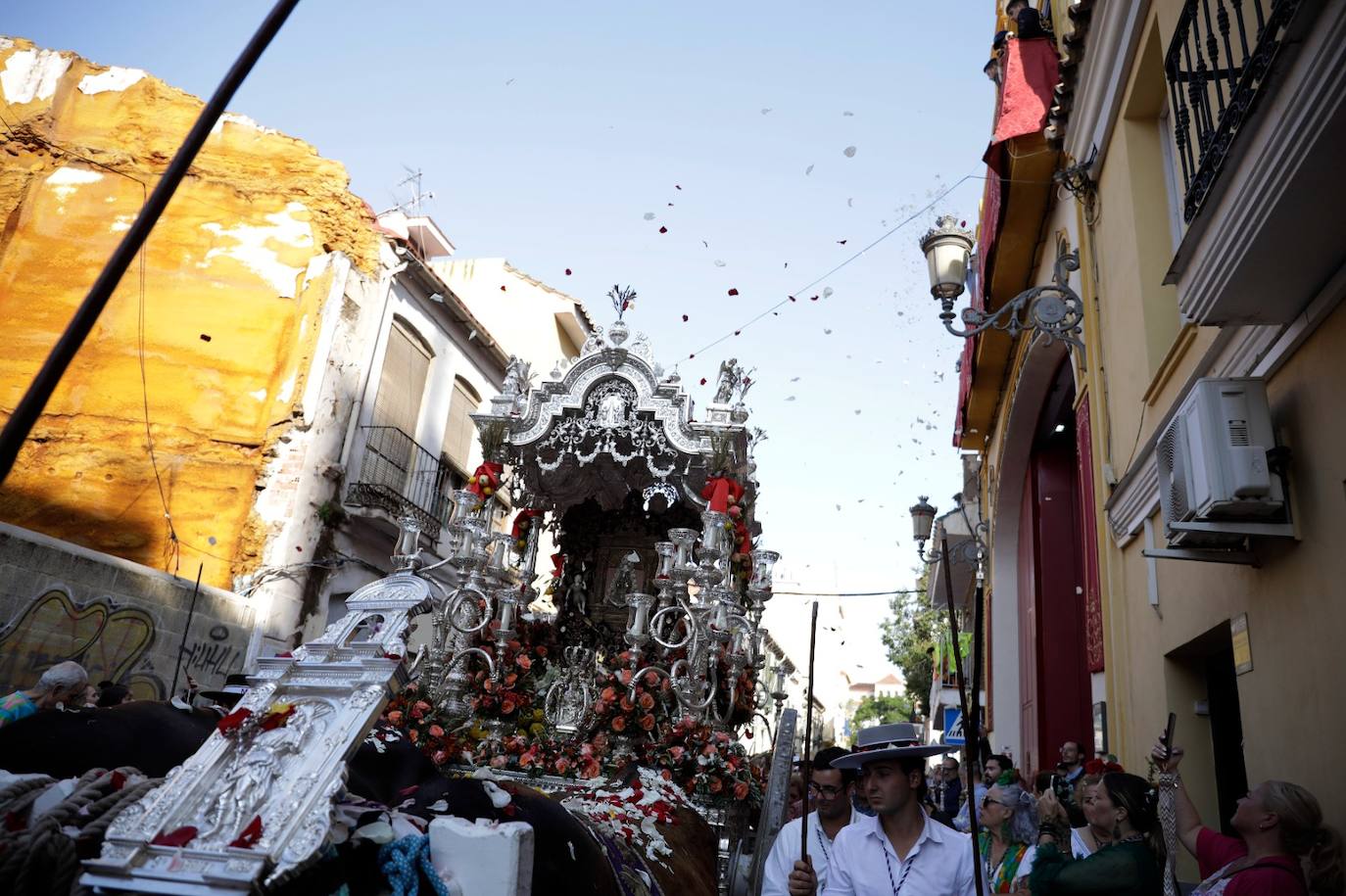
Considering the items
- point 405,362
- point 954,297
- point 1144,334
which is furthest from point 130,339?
point 1144,334

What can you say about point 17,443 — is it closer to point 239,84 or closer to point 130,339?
point 239,84

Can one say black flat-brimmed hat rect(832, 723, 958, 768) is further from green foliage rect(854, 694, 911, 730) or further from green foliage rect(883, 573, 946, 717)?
green foliage rect(854, 694, 911, 730)

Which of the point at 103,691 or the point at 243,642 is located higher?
the point at 243,642

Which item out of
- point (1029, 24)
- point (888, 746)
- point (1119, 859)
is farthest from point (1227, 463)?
point (1029, 24)

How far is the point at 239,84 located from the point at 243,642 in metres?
11.8

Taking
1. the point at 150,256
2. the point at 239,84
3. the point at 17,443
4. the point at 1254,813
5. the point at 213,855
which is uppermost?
the point at 150,256

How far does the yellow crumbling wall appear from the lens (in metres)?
13.6

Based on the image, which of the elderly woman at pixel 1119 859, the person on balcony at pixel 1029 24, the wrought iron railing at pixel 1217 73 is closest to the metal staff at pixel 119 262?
the wrought iron railing at pixel 1217 73

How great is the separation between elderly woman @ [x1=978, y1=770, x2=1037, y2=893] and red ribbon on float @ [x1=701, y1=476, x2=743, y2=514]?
367 cm

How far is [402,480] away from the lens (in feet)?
52.6

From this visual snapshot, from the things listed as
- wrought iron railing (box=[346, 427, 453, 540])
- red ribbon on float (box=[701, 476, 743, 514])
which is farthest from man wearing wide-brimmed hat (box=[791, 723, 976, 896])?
wrought iron railing (box=[346, 427, 453, 540])

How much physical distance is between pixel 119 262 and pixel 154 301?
14.1m

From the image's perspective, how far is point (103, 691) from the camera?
6.33 m

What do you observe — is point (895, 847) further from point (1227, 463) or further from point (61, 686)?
point (61, 686)
